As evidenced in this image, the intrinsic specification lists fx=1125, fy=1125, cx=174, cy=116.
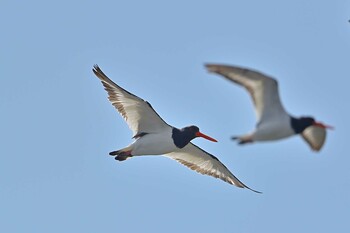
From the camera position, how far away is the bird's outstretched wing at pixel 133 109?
27.7 m

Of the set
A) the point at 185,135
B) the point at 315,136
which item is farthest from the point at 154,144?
the point at 315,136

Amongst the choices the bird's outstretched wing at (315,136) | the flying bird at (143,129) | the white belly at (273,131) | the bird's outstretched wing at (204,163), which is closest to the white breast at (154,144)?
the flying bird at (143,129)

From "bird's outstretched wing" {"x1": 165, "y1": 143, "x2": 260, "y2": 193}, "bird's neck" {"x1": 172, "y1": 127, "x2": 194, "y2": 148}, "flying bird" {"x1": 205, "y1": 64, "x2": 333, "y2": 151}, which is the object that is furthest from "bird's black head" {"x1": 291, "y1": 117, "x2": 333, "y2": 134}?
"bird's outstretched wing" {"x1": 165, "y1": 143, "x2": 260, "y2": 193}

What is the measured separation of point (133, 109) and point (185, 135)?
4.77 feet

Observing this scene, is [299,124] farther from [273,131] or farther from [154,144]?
[154,144]

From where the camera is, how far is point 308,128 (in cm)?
2320

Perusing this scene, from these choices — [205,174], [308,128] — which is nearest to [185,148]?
[205,174]

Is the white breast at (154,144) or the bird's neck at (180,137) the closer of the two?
the white breast at (154,144)

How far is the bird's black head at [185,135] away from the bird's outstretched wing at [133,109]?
367 millimetres

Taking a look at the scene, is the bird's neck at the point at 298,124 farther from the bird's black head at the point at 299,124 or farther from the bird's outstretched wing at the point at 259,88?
the bird's outstretched wing at the point at 259,88

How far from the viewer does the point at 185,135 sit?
1102 inches

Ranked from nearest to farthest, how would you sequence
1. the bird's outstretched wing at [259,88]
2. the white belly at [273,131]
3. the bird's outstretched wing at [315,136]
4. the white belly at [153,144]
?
the bird's outstretched wing at [259,88] → the white belly at [273,131] → the bird's outstretched wing at [315,136] → the white belly at [153,144]

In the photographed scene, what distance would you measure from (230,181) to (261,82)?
8221 millimetres

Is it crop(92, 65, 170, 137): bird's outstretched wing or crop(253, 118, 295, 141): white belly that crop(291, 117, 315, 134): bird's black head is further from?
crop(92, 65, 170, 137): bird's outstretched wing
